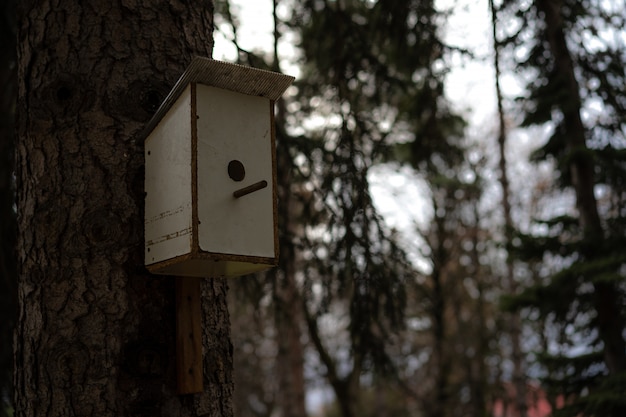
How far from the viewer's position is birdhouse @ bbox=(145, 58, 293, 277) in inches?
66.7

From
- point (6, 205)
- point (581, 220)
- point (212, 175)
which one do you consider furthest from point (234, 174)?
point (581, 220)

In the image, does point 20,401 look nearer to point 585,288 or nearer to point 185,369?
point 185,369

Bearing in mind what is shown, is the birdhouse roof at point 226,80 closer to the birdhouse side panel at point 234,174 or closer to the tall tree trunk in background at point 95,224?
the birdhouse side panel at point 234,174

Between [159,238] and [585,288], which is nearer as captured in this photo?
[159,238]

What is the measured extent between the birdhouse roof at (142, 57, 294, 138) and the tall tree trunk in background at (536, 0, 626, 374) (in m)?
3.26

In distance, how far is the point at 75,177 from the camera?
1871 millimetres

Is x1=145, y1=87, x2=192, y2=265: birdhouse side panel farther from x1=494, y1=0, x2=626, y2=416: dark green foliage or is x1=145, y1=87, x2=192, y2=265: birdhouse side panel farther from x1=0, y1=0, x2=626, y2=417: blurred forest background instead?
x1=494, y1=0, x2=626, y2=416: dark green foliage

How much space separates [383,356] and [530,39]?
3006 millimetres

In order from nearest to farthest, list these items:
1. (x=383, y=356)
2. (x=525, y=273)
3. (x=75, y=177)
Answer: (x=75, y=177), (x=383, y=356), (x=525, y=273)

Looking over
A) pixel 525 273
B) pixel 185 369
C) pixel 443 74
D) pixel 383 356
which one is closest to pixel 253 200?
pixel 185 369

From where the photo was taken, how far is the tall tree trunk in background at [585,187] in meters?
4.77

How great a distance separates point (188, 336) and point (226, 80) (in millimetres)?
702

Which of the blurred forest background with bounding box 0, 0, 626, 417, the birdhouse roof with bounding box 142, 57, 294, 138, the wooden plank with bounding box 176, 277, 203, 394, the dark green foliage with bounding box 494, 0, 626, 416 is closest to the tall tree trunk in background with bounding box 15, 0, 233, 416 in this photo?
the wooden plank with bounding box 176, 277, 203, 394

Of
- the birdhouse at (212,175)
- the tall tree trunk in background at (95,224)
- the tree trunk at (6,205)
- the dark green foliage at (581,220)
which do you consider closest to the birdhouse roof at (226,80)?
the birdhouse at (212,175)
